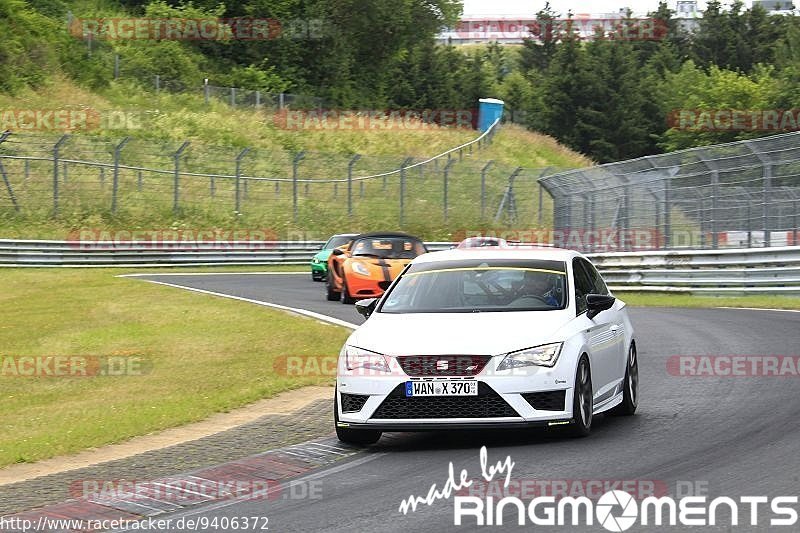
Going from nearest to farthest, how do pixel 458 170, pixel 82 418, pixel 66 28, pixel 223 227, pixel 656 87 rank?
pixel 82 418 < pixel 223 227 < pixel 458 170 < pixel 66 28 < pixel 656 87

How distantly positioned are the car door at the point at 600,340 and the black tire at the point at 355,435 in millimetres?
1698

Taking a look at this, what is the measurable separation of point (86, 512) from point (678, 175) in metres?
22.8

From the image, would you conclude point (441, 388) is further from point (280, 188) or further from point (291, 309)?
point (280, 188)

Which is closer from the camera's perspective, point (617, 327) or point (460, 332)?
point (460, 332)

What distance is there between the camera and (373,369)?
9.75 metres

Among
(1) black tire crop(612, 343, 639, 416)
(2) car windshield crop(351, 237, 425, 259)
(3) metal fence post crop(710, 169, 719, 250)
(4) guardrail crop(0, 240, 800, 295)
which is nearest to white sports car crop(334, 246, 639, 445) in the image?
(1) black tire crop(612, 343, 639, 416)

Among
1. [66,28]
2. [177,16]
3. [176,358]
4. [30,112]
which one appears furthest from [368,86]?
[176,358]

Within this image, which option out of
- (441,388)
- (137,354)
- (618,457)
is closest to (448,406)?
(441,388)

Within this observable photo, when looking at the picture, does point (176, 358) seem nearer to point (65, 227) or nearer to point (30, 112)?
point (65, 227)

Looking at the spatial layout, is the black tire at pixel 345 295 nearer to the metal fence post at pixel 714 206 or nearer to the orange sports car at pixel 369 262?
the orange sports car at pixel 369 262

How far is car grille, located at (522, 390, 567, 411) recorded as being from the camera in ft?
31.2

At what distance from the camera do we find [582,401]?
32.3 feet

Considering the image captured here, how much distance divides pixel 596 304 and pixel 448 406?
5.69 feet

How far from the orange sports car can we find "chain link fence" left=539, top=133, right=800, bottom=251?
6.49 m
